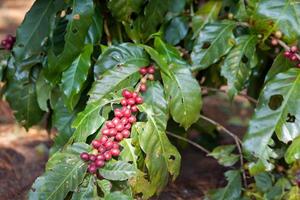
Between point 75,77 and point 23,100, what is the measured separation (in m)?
0.47

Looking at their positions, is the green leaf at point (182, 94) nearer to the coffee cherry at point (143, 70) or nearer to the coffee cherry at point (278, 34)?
the coffee cherry at point (143, 70)

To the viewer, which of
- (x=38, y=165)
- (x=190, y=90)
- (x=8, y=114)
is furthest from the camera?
(x=8, y=114)

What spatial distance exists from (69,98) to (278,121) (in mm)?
746

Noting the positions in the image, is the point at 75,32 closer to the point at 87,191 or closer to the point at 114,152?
the point at 114,152

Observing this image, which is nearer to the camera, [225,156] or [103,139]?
[103,139]

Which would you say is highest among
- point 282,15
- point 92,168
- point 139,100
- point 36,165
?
point 282,15

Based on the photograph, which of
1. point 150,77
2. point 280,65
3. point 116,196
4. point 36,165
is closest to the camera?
A: point 116,196

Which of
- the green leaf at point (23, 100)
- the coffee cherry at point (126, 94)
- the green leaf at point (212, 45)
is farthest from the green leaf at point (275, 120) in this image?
the green leaf at point (23, 100)

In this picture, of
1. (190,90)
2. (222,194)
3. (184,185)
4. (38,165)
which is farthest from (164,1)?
A: (38,165)

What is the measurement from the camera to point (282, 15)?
6.19 ft

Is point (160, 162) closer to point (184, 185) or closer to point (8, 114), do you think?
point (184, 185)

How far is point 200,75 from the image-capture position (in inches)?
98.2

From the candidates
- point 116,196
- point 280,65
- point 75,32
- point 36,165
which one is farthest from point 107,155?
point 36,165

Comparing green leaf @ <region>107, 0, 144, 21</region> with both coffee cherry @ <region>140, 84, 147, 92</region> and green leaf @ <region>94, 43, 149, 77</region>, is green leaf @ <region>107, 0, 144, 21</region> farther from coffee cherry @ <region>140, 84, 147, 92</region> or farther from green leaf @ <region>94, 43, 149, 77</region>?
coffee cherry @ <region>140, 84, 147, 92</region>
